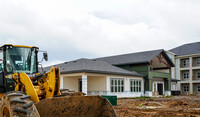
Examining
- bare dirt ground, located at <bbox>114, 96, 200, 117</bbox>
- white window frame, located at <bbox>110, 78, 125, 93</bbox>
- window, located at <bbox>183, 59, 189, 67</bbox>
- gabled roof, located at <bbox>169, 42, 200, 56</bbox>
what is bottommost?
bare dirt ground, located at <bbox>114, 96, 200, 117</bbox>

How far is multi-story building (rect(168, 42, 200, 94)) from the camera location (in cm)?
4844

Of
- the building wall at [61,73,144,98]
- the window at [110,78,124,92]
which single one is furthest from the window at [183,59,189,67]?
the window at [110,78,124,92]

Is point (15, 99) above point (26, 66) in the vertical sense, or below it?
below

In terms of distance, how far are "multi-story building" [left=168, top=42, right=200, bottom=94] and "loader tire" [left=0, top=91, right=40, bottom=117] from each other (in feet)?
148

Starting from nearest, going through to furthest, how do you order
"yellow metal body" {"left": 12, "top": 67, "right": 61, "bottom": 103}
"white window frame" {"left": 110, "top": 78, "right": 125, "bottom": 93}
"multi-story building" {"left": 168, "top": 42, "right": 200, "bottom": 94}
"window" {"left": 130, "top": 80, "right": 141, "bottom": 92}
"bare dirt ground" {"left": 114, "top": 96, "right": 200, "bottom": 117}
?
"yellow metal body" {"left": 12, "top": 67, "right": 61, "bottom": 103} → "bare dirt ground" {"left": 114, "top": 96, "right": 200, "bottom": 117} → "white window frame" {"left": 110, "top": 78, "right": 125, "bottom": 93} → "window" {"left": 130, "top": 80, "right": 141, "bottom": 92} → "multi-story building" {"left": 168, "top": 42, "right": 200, "bottom": 94}

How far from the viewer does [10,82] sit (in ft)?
29.1

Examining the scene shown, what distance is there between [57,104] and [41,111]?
1.50ft

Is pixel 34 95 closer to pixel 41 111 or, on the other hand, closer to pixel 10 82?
pixel 41 111

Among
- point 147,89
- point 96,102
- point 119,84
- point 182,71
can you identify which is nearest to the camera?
point 96,102

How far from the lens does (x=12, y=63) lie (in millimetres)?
8828

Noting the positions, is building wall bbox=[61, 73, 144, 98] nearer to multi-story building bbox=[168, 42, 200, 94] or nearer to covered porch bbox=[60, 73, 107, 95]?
covered porch bbox=[60, 73, 107, 95]

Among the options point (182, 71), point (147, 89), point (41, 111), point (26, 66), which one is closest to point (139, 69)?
point (147, 89)

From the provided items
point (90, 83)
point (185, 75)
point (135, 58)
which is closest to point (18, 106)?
point (90, 83)

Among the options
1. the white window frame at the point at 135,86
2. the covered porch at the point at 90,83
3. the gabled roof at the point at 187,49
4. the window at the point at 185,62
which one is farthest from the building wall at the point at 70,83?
the gabled roof at the point at 187,49
